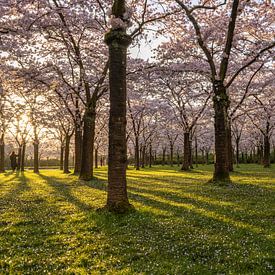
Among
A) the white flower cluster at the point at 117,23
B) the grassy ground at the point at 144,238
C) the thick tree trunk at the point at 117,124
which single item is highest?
the white flower cluster at the point at 117,23

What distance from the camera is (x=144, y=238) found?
9250 millimetres

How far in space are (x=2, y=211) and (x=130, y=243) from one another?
24.0 feet

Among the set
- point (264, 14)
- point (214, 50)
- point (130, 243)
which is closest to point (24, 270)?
point (130, 243)

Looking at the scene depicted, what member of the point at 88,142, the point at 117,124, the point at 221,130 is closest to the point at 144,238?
the point at 117,124

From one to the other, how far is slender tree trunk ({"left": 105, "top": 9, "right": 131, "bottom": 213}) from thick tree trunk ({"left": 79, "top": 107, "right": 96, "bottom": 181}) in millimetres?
14918

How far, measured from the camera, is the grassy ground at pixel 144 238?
7141 mm

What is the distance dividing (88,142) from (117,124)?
15171 mm

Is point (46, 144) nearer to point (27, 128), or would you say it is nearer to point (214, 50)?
point (27, 128)

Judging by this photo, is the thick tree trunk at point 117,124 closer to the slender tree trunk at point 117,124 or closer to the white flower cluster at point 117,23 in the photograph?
the slender tree trunk at point 117,124

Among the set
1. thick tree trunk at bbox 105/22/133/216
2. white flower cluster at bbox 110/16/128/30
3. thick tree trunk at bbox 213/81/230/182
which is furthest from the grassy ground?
white flower cluster at bbox 110/16/128/30

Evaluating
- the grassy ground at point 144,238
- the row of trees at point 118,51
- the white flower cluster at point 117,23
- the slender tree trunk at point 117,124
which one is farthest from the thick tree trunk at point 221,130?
the white flower cluster at point 117,23

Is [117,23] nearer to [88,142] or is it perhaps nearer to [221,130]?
[221,130]

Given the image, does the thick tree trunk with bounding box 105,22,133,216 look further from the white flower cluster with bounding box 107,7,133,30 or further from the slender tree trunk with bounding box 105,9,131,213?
the white flower cluster with bounding box 107,7,133,30

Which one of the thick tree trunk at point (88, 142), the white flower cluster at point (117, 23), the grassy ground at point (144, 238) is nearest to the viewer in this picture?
the grassy ground at point (144, 238)
